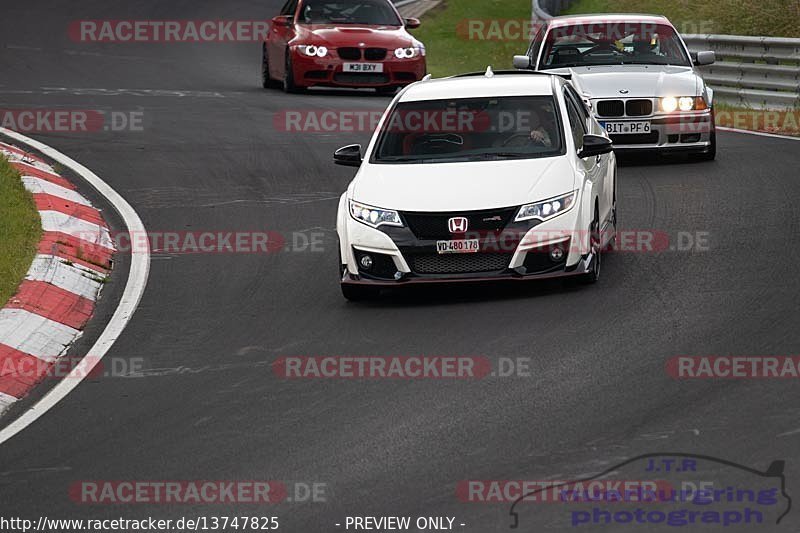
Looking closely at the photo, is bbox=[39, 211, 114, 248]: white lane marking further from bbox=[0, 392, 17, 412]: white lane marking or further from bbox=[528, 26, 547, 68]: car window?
bbox=[528, 26, 547, 68]: car window

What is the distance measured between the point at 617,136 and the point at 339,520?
11022 mm

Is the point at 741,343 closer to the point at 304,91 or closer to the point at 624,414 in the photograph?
the point at 624,414

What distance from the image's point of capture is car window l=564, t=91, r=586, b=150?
38.5 feet

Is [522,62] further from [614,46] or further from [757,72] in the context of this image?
[757,72]

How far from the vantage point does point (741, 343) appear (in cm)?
900

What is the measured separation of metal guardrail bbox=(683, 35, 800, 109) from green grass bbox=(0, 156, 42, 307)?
11463mm

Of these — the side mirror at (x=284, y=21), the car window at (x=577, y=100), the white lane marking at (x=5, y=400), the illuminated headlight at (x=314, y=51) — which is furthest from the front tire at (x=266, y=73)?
the white lane marking at (x=5, y=400)

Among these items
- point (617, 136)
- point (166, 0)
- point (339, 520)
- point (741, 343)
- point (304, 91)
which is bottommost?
point (166, 0)

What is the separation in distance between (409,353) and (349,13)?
53.4 feet

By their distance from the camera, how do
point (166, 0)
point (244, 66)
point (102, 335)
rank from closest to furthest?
point (102, 335), point (244, 66), point (166, 0)

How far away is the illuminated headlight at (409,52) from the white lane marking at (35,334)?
13.7 m

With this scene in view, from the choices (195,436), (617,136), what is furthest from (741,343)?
(617,136)

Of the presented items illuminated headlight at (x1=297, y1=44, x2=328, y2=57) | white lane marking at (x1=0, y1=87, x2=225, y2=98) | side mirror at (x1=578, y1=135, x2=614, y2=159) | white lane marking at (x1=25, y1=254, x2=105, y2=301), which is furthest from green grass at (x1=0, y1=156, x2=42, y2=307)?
illuminated headlight at (x1=297, y1=44, x2=328, y2=57)

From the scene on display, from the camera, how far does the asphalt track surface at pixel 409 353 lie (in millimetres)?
7000
